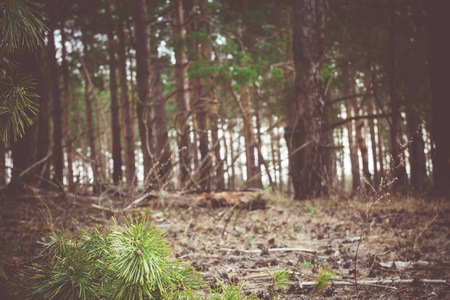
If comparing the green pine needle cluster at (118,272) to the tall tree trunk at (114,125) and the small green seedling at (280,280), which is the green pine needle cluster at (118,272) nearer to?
the small green seedling at (280,280)

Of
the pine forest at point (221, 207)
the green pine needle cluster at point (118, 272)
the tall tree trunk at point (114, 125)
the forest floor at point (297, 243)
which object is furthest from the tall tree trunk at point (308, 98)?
the tall tree trunk at point (114, 125)

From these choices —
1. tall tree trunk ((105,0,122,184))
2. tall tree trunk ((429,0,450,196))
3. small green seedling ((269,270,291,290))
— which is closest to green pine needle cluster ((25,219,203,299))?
small green seedling ((269,270,291,290))

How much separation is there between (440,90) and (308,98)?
2908 millimetres

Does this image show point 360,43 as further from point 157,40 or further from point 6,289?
point 6,289

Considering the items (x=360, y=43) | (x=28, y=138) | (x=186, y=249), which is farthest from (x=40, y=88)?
(x=360, y=43)

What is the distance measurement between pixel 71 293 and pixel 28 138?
19.7ft

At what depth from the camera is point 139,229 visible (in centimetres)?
150

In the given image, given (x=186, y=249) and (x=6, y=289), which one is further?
(x=186, y=249)

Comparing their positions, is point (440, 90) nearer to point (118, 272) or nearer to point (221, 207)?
point (221, 207)

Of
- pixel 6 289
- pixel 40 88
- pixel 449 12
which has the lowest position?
pixel 6 289

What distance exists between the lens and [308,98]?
8.18 metres

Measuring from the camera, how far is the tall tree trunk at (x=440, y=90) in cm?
675

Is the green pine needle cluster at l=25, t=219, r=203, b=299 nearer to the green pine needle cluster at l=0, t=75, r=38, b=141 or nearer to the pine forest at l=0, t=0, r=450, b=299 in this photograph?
the pine forest at l=0, t=0, r=450, b=299

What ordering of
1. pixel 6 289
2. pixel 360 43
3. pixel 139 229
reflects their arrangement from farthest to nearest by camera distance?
1. pixel 360 43
2. pixel 6 289
3. pixel 139 229
